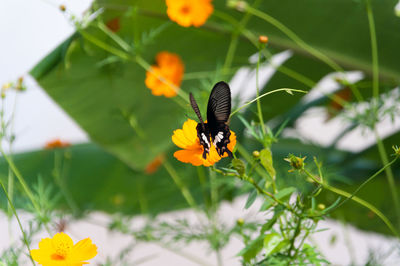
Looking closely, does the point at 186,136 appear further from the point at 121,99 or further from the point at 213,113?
the point at 121,99

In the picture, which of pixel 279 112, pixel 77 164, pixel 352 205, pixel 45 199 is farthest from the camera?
pixel 77 164

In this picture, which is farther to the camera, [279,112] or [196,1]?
[279,112]

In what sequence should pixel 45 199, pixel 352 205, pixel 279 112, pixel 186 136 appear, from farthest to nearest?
1. pixel 279 112
2. pixel 352 205
3. pixel 45 199
4. pixel 186 136

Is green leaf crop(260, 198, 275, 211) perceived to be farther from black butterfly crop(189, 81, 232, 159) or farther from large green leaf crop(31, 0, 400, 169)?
large green leaf crop(31, 0, 400, 169)

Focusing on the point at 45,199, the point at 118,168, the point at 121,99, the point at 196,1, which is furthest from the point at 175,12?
the point at 118,168

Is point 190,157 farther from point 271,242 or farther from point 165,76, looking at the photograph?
point 165,76

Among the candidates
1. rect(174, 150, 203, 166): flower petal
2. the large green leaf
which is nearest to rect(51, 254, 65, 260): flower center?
rect(174, 150, 203, 166): flower petal
